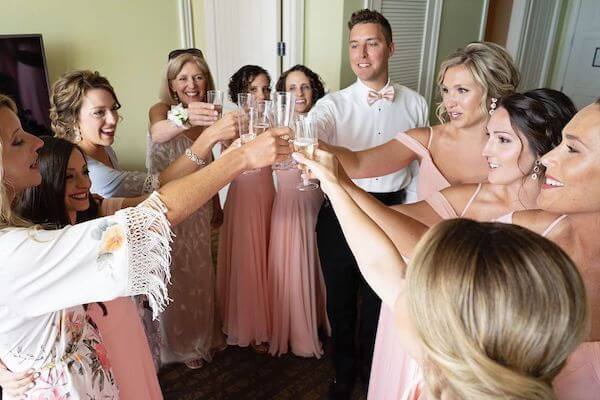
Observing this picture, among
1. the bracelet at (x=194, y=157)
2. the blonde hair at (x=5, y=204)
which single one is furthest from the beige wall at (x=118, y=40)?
the blonde hair at (x=5, y=204)

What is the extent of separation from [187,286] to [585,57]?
17.9 feet

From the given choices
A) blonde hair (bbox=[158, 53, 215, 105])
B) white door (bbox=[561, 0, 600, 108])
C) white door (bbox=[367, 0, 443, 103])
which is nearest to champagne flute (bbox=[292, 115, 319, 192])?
blonde hair (bbox=[158, 53, 215, 105])

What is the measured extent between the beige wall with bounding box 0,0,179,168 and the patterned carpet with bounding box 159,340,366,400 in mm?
2071

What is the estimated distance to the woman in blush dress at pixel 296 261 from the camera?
2393 mm

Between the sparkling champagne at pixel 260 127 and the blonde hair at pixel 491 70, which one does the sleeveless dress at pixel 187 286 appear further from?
the blonde hair at pixel 491 70

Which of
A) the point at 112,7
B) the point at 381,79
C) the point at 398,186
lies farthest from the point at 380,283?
the point at 112,7

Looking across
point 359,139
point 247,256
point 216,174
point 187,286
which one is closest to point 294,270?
point 247,256

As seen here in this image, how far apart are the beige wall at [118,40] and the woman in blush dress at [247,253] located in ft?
4.63

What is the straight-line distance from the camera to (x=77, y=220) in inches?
61.4

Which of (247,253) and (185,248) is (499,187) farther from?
(185,248)

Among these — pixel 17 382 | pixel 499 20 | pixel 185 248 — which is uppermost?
pixel 499 20

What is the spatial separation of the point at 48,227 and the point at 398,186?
1.64 metres

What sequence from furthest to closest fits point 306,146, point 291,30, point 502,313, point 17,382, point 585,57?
A: point 585,57 → point 291,30 → point 306,146 → point 17,382 → point 502,313

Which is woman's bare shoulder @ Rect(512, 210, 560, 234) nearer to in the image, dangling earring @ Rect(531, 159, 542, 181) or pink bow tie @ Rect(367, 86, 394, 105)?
dangling earring @ Rect(531, 159, 542, 181)
